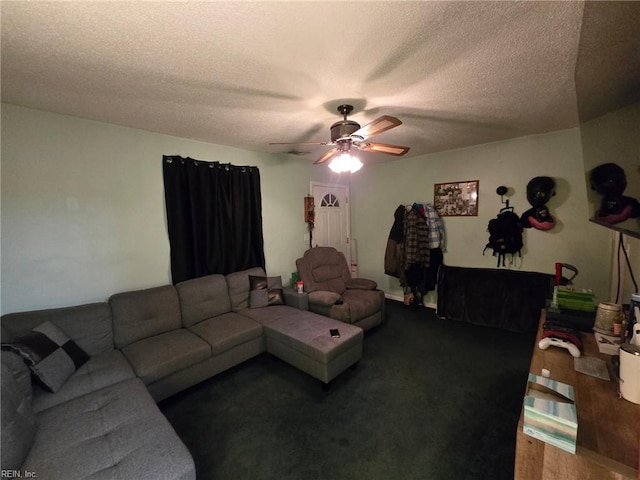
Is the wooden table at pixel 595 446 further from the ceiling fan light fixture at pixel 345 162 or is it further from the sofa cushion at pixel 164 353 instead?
the sofa cushion at pixel 164 353

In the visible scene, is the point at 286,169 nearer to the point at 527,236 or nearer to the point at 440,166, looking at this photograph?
the point at 440,166

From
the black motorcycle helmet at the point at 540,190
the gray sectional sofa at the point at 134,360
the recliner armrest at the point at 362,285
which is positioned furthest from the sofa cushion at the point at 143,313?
the black motorcycle helmet at the point at 540,190

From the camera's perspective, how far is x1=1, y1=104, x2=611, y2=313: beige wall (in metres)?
2.05

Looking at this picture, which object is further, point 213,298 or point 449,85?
point 213,298

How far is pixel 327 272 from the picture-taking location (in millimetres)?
3682

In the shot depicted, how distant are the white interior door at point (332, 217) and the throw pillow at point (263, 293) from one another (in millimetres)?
1329

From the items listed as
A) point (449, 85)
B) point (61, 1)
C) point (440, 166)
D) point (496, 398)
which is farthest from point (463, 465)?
point (440, 166)

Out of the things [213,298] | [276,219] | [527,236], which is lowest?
A: [213,298]

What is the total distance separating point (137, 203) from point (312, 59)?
227cm

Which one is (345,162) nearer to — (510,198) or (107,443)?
(107,443)

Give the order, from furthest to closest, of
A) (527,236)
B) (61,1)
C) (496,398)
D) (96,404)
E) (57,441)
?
(527,236), (496,398), (96,404), (57,441), (61,1)

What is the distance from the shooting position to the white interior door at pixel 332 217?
442 centimetres

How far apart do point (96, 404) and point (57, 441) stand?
0.28m

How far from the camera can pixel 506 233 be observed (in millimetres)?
3275
